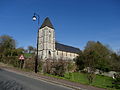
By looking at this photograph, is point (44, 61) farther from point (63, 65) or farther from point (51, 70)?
point (63, 65)

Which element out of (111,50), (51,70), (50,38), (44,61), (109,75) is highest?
(50,38)

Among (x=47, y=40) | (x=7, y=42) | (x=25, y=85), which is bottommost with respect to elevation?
(x=25, y=85)

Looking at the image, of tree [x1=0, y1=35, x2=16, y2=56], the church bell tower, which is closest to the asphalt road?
tree [x1=0, y1=35, x2=16, y2=56]

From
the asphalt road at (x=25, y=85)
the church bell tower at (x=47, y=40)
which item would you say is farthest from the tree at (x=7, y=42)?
the asphalt road at (x=25, y=85)

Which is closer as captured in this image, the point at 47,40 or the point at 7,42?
the point at 7,42

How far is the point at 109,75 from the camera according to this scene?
34500 millimetres

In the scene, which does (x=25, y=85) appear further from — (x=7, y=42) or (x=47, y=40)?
Answer: (x=47, y=40)

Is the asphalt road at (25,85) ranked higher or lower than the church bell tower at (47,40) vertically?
lower

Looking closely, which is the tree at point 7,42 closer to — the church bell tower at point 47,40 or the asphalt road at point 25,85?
the church bell tower at point 47,40

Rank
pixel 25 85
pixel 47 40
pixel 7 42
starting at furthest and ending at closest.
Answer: pixel 47 40, pixel 7 42, pixel 25 85

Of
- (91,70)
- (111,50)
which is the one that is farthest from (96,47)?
(91,70)

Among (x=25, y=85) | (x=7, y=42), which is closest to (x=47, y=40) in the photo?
(x=7, y=42)

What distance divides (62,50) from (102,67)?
39363 millimetres

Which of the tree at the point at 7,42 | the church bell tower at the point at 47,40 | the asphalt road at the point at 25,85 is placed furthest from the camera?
the church bell tower at the point at 47,40
